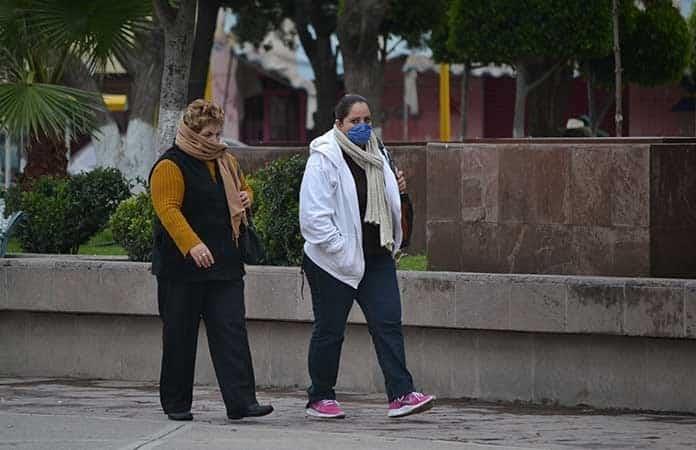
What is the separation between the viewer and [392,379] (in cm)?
832

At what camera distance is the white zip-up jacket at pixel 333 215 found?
8.13 m

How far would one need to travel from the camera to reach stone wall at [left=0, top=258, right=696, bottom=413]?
9.34 meters

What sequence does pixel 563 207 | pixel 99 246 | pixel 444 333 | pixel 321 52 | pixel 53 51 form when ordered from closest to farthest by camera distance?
pixel 444 333
pixel 563 207
pixel 99 246
pixel 53 51
pixel 321 52

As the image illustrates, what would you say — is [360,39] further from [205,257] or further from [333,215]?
[205,257]

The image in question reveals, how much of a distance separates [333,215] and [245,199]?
477 millimetres

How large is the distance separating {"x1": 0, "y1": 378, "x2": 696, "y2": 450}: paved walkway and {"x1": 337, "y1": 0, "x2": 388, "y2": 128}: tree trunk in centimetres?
656

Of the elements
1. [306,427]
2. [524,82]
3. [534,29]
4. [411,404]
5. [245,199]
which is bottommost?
[306,427]

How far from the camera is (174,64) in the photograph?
1270 centimetres

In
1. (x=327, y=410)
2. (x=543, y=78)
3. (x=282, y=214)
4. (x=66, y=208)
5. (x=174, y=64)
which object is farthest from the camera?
(x=543, y=78)

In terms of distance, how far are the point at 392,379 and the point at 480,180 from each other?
7.96ft

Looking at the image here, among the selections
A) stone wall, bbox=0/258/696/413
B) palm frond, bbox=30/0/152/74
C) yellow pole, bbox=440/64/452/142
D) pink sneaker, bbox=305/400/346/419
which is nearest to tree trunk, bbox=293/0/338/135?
yellow pole, bbox=440/64/452/142

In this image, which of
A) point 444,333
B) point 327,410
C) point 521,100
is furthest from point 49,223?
point 521,100

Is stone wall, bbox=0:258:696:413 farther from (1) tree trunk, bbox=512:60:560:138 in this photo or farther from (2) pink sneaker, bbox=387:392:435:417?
(1) tree trunk, bbox=512:60:560:138

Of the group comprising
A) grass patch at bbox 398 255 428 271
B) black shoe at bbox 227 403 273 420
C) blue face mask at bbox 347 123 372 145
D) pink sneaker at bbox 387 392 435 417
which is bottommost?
black shoe at bbox 227 403 273 420
